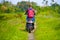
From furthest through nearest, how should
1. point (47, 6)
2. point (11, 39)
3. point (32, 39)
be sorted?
point (47, 6), point (32, 39), point (11, 39)

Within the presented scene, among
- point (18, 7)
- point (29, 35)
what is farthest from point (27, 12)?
point (18, 7)

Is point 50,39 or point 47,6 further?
point 47,6

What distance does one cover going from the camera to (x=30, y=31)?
43.6 feet

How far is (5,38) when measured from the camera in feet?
35.8

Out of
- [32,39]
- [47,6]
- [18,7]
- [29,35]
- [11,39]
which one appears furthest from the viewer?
[18,7]

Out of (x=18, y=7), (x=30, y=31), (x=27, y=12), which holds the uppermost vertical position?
(x=27, y=12)

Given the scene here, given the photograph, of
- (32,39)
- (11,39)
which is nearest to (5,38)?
(11,39)

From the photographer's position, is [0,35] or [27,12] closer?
[0,35]

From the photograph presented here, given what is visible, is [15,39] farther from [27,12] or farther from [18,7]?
[18,7]

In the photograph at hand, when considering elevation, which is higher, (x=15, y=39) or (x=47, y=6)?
(x=15, y=39)

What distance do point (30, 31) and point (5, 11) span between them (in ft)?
146

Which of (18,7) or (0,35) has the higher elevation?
(0,35)

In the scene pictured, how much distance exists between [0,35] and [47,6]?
4431cm

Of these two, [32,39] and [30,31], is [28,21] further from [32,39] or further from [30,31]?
[32,39]
